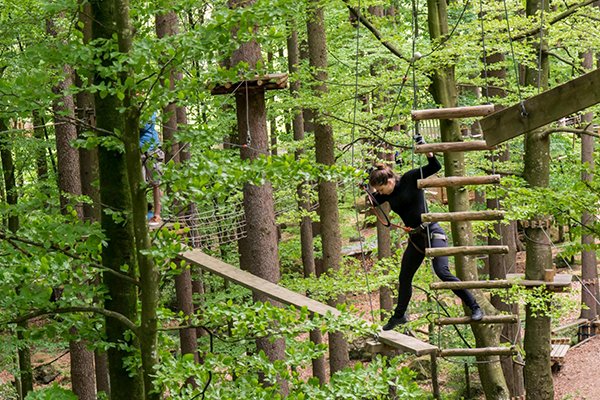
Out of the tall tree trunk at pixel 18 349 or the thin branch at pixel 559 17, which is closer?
the thin branch at pixel 559 17

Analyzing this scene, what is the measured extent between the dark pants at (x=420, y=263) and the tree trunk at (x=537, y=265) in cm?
540

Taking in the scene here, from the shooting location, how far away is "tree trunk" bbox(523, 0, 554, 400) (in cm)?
1208

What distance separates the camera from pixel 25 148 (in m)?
15.4

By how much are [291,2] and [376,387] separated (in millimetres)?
3024

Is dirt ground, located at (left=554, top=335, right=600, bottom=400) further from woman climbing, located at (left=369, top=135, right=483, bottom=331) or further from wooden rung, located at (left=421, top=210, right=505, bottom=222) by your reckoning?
wooden rung, located at (left=421, top=210, right=505, bottom=222)

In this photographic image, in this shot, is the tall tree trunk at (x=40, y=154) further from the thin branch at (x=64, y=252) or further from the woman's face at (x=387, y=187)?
the woman's face at (x=387, y=187)

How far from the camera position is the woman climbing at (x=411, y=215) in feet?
22.6

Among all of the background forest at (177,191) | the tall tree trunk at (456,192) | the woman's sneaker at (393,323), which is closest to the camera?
the background forest at (177,191)

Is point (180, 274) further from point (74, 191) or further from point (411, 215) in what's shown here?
point (411, 215)

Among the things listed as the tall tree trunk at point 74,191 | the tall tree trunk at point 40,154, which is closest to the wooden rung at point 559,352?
the tall tree trunk at point 74,191

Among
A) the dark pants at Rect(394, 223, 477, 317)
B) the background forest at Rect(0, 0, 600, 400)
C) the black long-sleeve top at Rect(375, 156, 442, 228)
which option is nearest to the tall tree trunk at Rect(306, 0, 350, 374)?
the background forest at Rect(0, 0, 600, 400)

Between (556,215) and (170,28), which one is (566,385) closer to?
(556,215)

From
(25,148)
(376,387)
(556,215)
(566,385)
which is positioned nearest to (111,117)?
(376,387)

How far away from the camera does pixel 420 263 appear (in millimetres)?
7164
